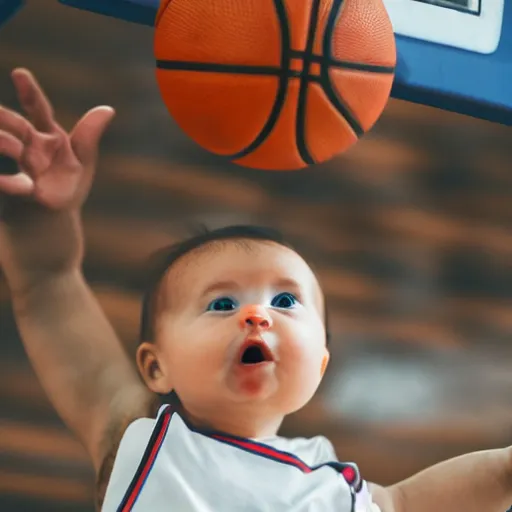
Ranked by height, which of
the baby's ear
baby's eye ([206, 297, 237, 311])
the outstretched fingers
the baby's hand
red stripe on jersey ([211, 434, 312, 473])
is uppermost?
the outstretched fingers

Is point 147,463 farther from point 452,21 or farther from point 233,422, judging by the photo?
point 452,21

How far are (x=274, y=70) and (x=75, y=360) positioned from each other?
1.72 ft

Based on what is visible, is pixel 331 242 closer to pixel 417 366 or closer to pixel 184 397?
pixel 417 366

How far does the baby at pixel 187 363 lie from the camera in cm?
103

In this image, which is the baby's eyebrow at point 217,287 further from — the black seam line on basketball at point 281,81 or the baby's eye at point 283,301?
the black seam line on basketball at point 281,81

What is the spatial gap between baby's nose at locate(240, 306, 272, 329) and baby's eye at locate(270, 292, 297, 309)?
59mm

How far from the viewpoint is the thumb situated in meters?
1.25

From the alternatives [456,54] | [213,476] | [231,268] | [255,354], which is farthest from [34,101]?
[456,54]

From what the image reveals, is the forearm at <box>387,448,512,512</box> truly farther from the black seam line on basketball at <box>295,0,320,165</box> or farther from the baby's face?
the black seam line on basketball at <box>295,0,320,165</box>

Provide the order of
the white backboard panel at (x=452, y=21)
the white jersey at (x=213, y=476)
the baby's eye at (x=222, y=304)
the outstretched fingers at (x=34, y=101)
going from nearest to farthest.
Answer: the white jersey at (x=213, y=476) → the baby's eye at (x=222, y=304) → the outstretched fingers at (x=34, y=101) → the white backboard panel at (x=452, y=21)

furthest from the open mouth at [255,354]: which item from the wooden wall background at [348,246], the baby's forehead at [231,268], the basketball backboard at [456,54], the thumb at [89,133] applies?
the basketball backboard at [456,54]

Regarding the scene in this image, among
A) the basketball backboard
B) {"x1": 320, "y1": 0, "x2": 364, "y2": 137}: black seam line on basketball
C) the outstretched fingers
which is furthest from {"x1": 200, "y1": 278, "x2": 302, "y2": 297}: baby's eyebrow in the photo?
the basketball backboard

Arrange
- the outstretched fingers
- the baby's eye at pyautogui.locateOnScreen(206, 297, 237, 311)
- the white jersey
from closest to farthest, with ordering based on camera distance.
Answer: the white jersey, the baby's eye at pyautogui.locateOnScreen(206, 297, 237, 311), the outstretched fingers

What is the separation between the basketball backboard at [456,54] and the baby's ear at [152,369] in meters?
0.68
